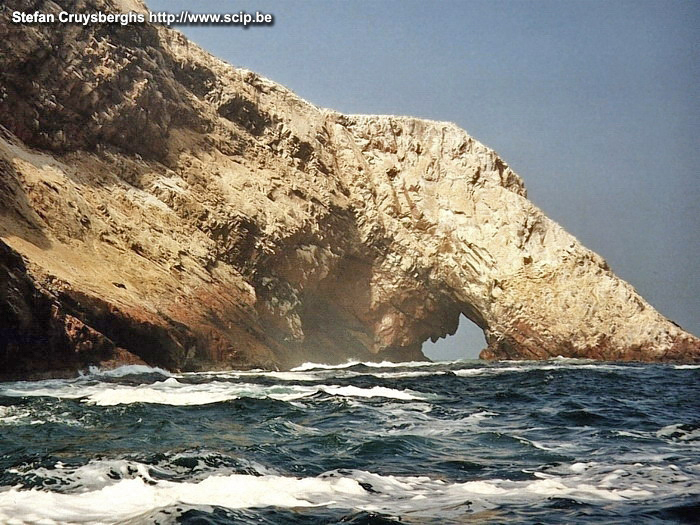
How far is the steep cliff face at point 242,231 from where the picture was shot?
74.3ft

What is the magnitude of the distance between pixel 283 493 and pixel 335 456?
6.84 ft

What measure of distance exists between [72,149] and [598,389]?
68.7ft

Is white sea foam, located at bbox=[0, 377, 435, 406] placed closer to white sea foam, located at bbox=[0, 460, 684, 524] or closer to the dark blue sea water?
the dark blue sea water

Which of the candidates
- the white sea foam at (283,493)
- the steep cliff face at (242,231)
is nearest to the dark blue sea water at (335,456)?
the white sea foam at (283,493)

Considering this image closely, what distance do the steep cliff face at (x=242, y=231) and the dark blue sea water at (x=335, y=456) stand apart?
6.42 meters

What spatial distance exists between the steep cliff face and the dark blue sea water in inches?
253

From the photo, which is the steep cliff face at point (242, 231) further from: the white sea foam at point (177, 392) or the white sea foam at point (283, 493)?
the white sea foam at point (283, 493)

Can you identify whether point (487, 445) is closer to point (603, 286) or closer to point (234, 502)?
point (234, 502)

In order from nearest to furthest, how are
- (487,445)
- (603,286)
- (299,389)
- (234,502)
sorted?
(234,502) < (487,445) < (299,389) < (603,286)

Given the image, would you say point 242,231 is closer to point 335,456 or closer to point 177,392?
point 177,392

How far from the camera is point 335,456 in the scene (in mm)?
9328

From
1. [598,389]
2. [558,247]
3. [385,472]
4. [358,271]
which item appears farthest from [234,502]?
[558,247]

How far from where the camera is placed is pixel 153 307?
77.8ft

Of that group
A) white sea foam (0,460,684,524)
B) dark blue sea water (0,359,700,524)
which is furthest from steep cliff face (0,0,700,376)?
white sea foam (0,460,684,524)
